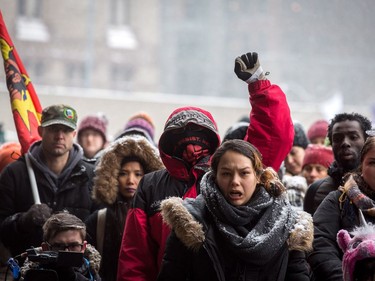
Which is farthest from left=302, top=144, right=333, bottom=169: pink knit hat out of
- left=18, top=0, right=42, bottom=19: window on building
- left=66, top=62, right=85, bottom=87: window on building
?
left=18, top=0, right=42, bottom=19: window on building

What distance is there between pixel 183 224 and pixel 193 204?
149 millimetres

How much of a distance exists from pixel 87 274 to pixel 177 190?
0.66 metres

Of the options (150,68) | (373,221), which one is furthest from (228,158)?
(150,68)

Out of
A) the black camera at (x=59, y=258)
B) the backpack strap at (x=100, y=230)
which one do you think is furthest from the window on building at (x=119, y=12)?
the black camera at (x=59, y=258)

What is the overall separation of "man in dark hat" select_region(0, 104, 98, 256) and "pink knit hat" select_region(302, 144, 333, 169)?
192 centimetres

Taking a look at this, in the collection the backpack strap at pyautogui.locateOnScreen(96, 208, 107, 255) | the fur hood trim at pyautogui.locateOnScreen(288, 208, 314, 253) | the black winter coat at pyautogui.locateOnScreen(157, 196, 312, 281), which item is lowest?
the backpack strap at pyautogui.locateOnScreen(96, 208, 107, 255)

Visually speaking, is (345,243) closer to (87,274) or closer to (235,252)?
(235,252)

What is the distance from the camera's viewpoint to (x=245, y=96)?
4772 centimetres

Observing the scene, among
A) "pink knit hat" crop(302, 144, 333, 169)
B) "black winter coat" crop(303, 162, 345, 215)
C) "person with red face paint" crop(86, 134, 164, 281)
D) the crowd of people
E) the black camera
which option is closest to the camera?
the crowd of people

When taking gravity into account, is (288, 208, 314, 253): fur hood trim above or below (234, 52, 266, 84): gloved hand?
below

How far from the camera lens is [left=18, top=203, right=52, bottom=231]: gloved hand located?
19.4 feet

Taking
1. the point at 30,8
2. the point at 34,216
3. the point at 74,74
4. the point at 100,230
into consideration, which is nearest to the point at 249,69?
the point at 100,230

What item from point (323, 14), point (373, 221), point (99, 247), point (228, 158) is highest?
point (323, 14)

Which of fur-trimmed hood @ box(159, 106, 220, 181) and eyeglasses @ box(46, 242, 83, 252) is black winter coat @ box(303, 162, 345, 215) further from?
eyeglasses @ box(46, 242, 83, 252)
